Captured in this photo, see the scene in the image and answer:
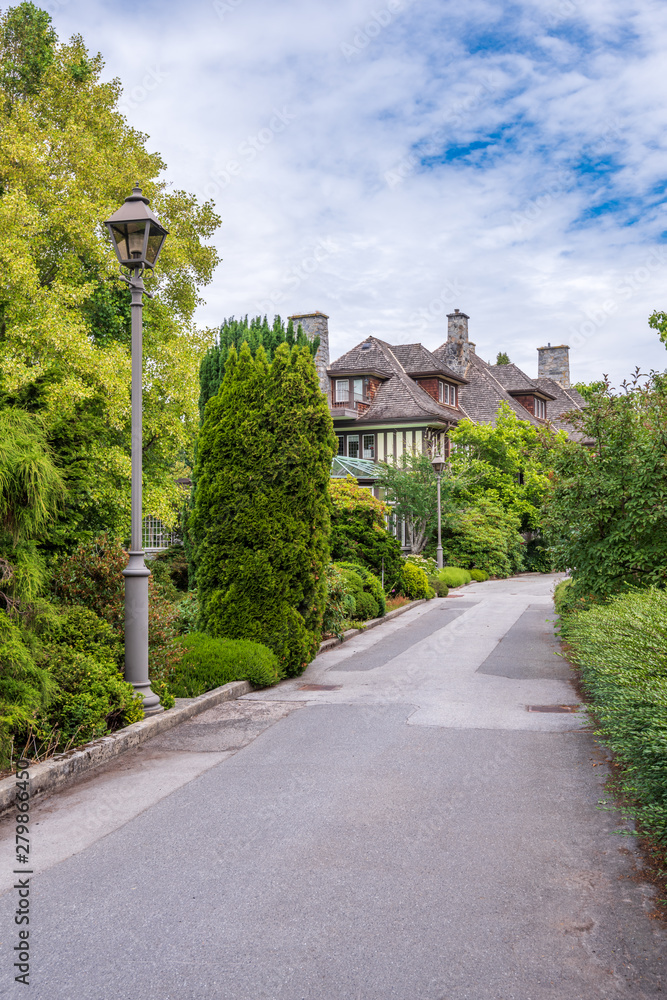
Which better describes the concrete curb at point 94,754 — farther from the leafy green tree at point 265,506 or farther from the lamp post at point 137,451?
the leafy green tree at point 265,506

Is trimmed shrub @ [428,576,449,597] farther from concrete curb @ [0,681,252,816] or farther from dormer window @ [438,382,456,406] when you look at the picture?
dormer window @ [438,382,456,406]

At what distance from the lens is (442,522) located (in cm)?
3253

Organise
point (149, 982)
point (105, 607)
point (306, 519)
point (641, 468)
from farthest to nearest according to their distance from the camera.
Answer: point (306, 519)
point (641, 468)
point (105, 607)
point (149, 982)

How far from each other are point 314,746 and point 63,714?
214cm

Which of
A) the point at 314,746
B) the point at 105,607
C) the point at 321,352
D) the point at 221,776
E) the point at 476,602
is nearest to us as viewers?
the point at 221,776

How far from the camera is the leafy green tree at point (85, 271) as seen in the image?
1627 centimetres

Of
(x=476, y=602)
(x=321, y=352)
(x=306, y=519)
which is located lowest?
(x=476, y=602)

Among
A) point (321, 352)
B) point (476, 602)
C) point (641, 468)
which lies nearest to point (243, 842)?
point (641, 468)

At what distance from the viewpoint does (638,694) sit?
418 centimetres

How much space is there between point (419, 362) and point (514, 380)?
8760 mm

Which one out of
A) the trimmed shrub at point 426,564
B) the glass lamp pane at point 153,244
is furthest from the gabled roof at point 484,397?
the glass lamp pane at point 153,244

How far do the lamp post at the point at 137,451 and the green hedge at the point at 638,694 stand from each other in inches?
158

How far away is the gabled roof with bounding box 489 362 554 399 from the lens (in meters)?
47.8

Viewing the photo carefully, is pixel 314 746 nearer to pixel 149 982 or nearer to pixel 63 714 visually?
pixel 63 714
